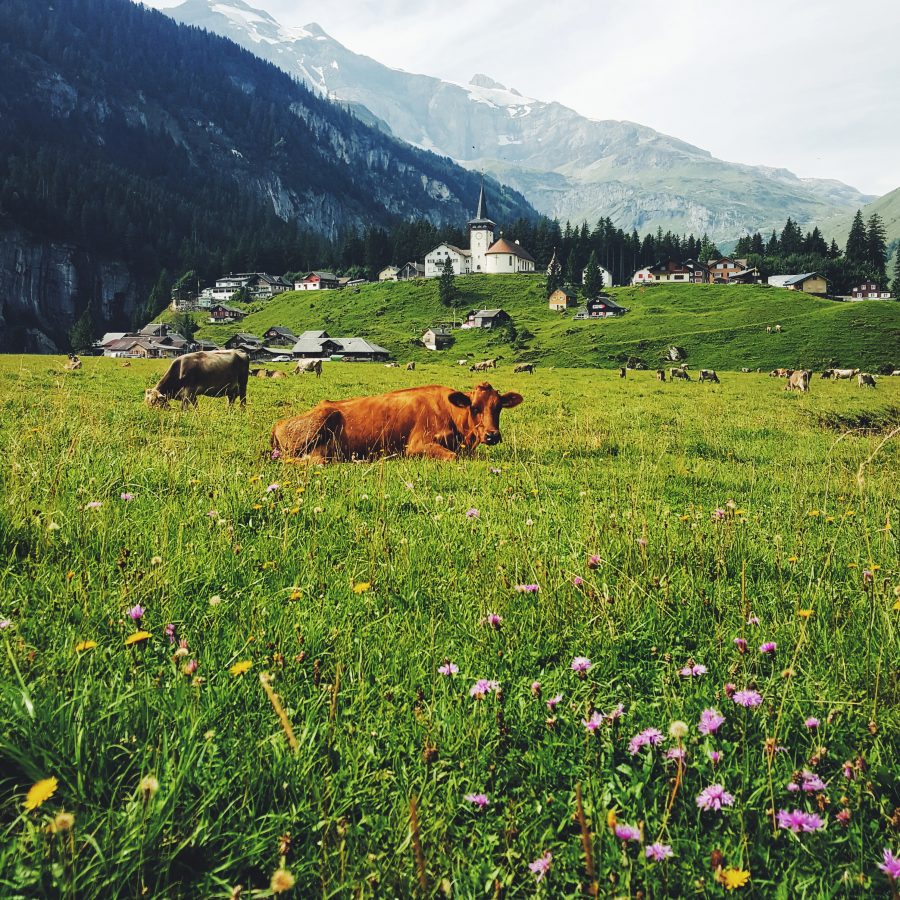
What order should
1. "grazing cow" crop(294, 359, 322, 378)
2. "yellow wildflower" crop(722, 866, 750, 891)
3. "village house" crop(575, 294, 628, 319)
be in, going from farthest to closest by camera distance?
"village house" crop(575, 294, 628, 319)
"grazing cow" crop(294, 359, 322, 378)
"yellow wildflower" crop(722, 866, 750, 891)

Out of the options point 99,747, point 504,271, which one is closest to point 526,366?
point 99,747

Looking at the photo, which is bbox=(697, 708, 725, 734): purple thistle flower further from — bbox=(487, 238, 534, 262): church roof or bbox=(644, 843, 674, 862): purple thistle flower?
bbox=(487, 238, 534, 262): church roof

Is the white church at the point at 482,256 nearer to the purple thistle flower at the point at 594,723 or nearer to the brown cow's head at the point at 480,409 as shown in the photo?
the brown cow's head at the point at 480,409

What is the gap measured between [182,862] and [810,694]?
256 cm

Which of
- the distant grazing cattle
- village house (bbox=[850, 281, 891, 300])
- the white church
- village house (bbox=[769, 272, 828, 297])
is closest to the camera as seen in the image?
the distant grazing cattle

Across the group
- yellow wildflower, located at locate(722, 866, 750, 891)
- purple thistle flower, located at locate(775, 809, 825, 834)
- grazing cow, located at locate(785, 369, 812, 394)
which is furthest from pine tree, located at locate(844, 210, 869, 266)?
yellow wildflower, located at locate(722, 866, 750, 891)

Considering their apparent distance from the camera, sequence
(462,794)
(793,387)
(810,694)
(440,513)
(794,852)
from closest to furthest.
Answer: (794,852)
(462,794)
(810,694)
(440,513)
(793,387)

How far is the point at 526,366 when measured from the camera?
57594 mm

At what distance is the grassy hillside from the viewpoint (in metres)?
76.0

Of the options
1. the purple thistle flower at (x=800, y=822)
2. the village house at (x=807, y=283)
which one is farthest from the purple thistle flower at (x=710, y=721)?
the village house at (x=807, y=283)

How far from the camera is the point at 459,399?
9508 mm

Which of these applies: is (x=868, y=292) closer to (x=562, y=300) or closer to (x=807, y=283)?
(x=807, y=283)

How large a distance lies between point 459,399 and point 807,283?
167 meters

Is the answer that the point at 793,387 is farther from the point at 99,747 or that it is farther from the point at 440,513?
the point at 99,747
